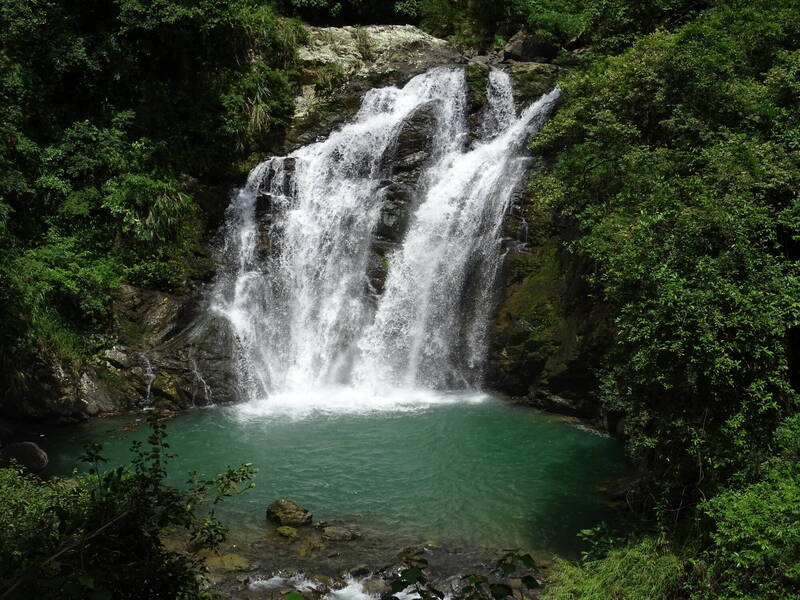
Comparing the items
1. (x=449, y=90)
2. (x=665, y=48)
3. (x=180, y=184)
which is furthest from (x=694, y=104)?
(x=180, y=184)

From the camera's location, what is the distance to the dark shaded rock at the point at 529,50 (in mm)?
22578

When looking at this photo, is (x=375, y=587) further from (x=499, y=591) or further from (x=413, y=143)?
(x=413, y=143)

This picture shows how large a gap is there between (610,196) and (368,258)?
7.72 m

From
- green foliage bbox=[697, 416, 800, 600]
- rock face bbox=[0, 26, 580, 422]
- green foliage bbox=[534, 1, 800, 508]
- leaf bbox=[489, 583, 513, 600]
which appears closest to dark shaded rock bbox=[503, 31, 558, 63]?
rock face bbox=[0, 26, 580, 422]

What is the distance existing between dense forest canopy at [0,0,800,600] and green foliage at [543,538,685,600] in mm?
25

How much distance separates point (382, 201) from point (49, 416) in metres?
9.70

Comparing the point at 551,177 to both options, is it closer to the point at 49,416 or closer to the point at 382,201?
the point at 382,201

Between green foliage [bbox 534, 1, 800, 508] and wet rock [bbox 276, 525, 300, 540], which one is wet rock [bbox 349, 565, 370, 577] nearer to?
wet rock [bbox 276, 525, 300, 540]

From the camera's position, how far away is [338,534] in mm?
9172

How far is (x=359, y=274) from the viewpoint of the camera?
17562mm

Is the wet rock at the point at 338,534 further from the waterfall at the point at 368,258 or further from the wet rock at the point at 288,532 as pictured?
the waterfall at the point at 368,258

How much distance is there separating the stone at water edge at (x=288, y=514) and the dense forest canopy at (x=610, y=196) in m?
3.53

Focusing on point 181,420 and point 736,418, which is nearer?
point 736,418

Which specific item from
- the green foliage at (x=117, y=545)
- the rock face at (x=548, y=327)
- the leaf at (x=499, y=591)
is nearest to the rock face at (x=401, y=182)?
the rock face at (x=548, y=327)
